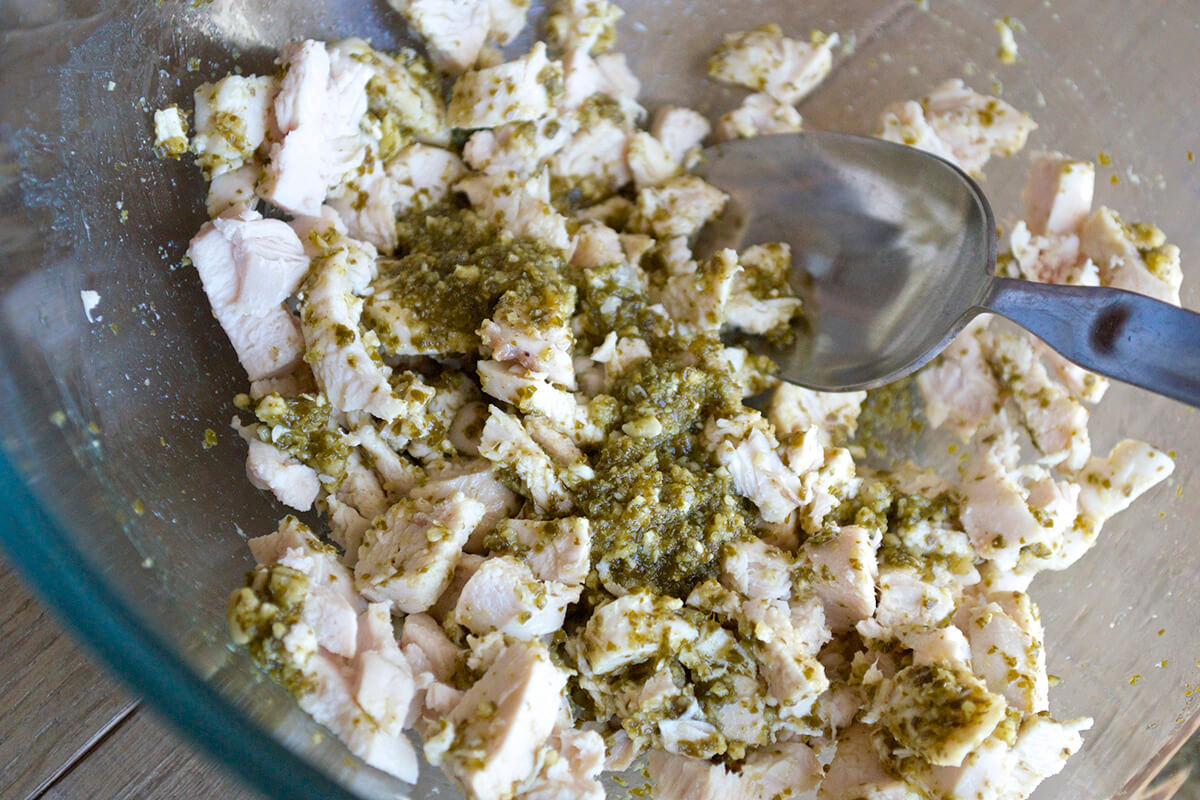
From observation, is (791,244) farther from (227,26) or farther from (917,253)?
(227,26)

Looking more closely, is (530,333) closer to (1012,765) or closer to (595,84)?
(595,84)

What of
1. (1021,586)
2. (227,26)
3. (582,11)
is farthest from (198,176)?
(1021,586)

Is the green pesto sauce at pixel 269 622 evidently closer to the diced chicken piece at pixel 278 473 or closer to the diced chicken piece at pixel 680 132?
the diced chicken piece at pixel 278 473

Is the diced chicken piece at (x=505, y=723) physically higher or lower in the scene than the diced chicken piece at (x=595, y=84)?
lower

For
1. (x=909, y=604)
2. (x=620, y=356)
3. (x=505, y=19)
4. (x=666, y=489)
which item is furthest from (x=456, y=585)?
(x=505, y=19)

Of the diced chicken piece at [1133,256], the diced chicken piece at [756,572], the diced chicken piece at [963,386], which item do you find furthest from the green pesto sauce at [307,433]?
the diced chicken piece at [1133,256]
